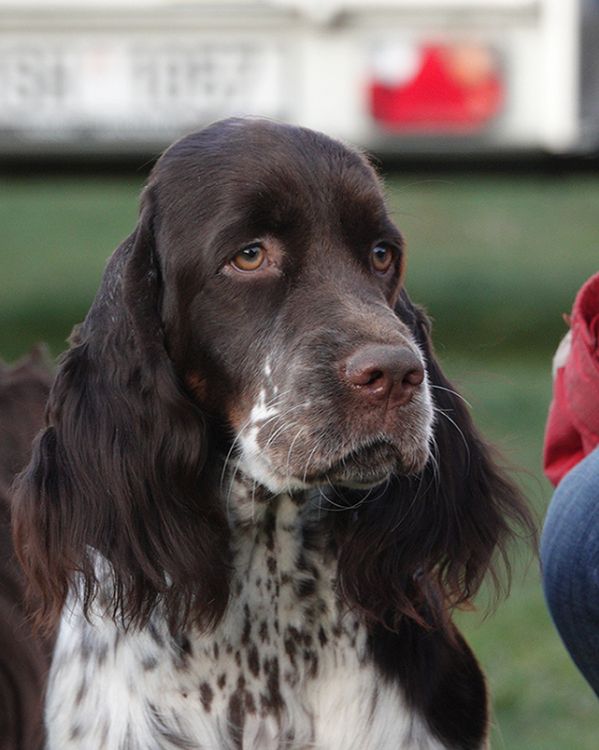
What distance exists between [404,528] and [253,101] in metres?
5.08

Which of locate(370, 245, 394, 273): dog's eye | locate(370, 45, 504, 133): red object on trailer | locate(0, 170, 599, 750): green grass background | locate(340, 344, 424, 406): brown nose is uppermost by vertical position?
locate(370, 245, 394, 273): dog's eye

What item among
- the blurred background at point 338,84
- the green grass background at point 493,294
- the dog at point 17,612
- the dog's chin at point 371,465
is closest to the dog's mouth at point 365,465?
the dog's chin at point 371,465

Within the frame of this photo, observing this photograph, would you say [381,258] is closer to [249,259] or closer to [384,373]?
[249,259]

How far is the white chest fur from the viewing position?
10.6ft

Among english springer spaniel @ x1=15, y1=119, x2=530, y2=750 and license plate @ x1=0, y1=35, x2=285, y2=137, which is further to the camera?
license plate @ x1=0, y1=35, x2=285, y2=137

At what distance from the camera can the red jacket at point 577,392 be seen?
3.52 m

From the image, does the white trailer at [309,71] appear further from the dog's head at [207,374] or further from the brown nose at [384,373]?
the brown nose at [384,373]

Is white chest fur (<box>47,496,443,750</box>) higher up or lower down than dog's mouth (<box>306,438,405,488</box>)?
lower down

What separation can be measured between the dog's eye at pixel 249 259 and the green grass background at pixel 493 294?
1.69ft

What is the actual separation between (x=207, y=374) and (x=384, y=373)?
0.44m

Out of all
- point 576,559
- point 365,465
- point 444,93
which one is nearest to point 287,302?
point 365,465

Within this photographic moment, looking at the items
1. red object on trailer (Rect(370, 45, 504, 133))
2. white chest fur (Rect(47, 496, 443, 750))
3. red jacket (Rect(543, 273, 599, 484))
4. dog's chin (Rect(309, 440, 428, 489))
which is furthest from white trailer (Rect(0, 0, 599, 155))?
dog's chin (Rect(309, 440, 428, 489))

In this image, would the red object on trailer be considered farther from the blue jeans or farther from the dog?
the blue jeans

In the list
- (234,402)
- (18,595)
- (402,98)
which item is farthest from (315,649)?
(402,98)
